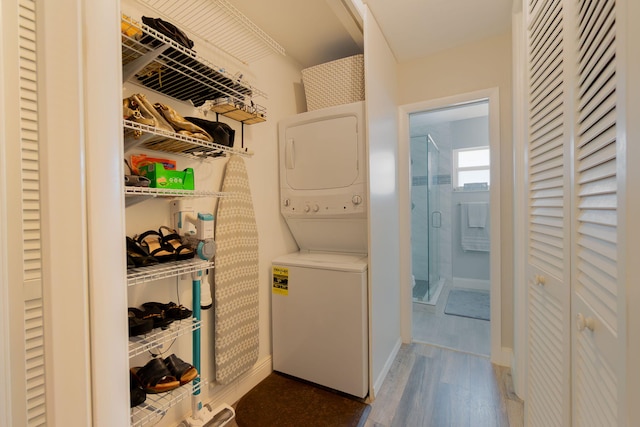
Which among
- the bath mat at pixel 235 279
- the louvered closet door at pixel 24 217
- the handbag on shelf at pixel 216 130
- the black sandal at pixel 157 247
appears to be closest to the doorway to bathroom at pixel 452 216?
the bath mat at pixel 235 279

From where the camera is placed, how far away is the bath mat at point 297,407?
1.55m

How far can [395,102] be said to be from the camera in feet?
7.84

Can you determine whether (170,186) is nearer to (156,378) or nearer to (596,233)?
(156,378)

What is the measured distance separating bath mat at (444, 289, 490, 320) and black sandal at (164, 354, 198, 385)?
291 centimetres

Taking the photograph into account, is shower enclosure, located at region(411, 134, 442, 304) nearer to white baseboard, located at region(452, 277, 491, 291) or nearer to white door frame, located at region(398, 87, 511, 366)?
white door frame, located at region(398, 87, 511, 366)

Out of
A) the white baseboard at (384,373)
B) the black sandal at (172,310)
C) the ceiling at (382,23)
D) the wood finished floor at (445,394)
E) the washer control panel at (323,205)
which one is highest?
the ceiling at (382,23)

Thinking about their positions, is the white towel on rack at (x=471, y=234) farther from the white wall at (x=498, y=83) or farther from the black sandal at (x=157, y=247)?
the black sandal at (x=157, y=247)

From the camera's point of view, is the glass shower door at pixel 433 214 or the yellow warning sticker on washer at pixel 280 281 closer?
the yellow warning sticker on washer at pixel 280 281

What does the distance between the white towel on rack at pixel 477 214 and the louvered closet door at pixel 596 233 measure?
3.44m

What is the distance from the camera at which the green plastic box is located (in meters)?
1.08

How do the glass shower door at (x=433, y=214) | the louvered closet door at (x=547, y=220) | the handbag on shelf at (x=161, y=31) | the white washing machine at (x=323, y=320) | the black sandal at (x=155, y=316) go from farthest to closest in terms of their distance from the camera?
the glass shower door at (x=433, y=214), the white washing machine at (x=323, y=320), the black sandal at (x=155, y=316), the handbag on shelf at (x=161, y=31), the louvered closet door at (x=547, y=220)

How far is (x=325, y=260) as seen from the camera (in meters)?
1.94

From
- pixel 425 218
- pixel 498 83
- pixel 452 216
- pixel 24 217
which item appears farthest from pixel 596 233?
pixel 452 216

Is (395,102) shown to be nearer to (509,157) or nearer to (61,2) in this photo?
(509,157)
